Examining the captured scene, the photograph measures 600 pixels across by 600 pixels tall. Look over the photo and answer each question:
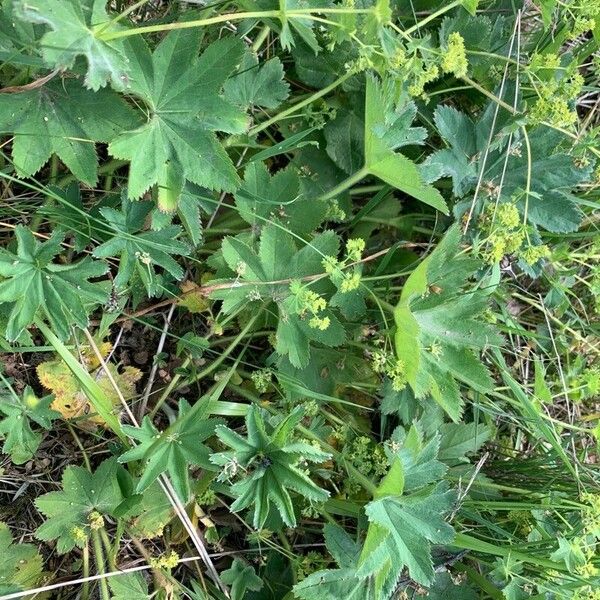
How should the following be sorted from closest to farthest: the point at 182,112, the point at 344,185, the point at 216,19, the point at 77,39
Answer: the point at 77,39, the point at 216,19, the point at 182,112, the point at 344,185

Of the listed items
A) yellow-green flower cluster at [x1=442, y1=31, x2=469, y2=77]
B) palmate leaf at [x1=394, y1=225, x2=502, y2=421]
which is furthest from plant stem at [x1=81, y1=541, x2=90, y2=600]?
yellow-green flower cluster at [x1=442, y1=31, x2=469, y2=77]

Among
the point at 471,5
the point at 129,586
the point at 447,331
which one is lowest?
the point at 129,586

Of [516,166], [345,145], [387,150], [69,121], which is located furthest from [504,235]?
[69,121]

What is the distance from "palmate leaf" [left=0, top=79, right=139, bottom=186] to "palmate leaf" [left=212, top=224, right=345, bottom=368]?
1.46 feet

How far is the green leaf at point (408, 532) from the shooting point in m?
1.72

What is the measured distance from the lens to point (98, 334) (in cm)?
197

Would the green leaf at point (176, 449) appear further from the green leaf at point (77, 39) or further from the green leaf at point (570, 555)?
the green leaf at point (570, 555)

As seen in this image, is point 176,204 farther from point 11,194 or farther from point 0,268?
point 11,194

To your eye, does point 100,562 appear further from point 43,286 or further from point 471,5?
point 471,5

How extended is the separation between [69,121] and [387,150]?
83 cm

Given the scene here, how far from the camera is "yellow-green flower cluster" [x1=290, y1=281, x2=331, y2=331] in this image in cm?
174

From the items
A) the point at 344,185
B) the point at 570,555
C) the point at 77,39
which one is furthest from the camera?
the point at 344,185

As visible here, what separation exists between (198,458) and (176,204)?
68 cm

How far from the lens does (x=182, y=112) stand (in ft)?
5.30
